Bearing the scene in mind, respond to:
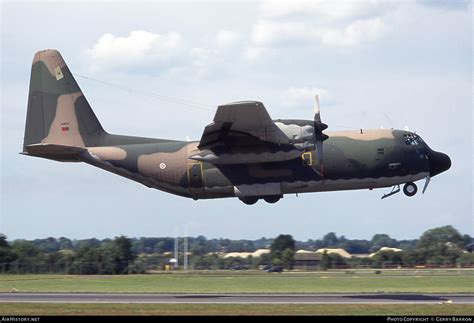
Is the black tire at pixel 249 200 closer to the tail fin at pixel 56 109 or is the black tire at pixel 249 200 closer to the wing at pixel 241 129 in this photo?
the wing at pixel 241 129

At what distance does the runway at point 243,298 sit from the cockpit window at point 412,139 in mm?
6051

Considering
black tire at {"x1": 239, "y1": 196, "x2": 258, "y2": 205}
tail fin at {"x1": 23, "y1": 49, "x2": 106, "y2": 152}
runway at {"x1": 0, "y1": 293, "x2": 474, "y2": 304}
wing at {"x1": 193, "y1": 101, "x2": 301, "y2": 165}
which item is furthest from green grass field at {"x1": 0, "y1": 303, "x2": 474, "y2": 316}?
tail fin at {"x1": 23, "y1": 49, "x2": 106, "y2": 152}

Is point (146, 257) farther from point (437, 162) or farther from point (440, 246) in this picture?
point (437, 162)

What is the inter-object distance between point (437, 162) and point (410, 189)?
5.08ft

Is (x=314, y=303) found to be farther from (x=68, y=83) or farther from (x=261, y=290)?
(x=68, y=83)

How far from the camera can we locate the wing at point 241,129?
93.6ft

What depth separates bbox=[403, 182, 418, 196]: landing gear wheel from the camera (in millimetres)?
32062

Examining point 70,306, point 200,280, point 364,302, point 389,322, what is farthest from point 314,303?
point 200,280

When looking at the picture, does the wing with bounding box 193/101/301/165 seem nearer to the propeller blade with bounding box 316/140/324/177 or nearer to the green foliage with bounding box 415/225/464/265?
the propeller blade with bounding box 316/140/324/177

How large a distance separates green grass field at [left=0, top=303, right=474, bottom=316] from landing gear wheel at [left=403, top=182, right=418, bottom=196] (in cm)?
702

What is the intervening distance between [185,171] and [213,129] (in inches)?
105

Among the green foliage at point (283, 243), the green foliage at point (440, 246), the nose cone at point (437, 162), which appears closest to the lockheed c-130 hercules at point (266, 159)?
the nose cone at point (437, 162)

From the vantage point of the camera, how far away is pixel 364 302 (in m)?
27.5

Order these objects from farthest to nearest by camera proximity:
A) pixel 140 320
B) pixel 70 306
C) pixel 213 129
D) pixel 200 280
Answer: pixel 200 280, pixel 213 129, pixel 70 306, pixel 140 320
